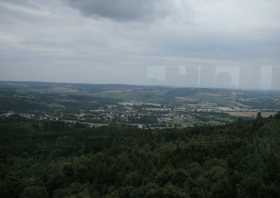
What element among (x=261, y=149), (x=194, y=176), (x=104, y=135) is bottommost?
(x=104, y=135)

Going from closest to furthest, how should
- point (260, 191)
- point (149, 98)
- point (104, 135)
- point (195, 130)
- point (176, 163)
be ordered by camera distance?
point (260, 191)
point (176, 163)
point (195, 130)
point (104, 135)
point (149, 98)

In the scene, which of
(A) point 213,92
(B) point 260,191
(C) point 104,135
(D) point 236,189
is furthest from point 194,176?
(A) point 213,92

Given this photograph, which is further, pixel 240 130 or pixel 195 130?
pixel 195 130

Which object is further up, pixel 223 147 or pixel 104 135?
pixel 223 147

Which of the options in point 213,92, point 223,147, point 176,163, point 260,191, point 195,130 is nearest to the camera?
point 260,191

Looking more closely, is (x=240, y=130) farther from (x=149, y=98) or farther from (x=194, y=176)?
(x=149, y=98)

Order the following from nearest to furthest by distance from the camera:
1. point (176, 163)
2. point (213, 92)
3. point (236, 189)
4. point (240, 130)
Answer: point (236, 189) < point (176, 163) < point (240, 130) < point (213, 92)

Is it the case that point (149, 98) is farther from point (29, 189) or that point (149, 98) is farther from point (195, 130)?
point (29, 189)

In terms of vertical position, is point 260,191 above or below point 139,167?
above

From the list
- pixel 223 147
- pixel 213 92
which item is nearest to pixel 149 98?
pixel 213 92

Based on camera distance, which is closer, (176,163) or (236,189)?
(236,189)
